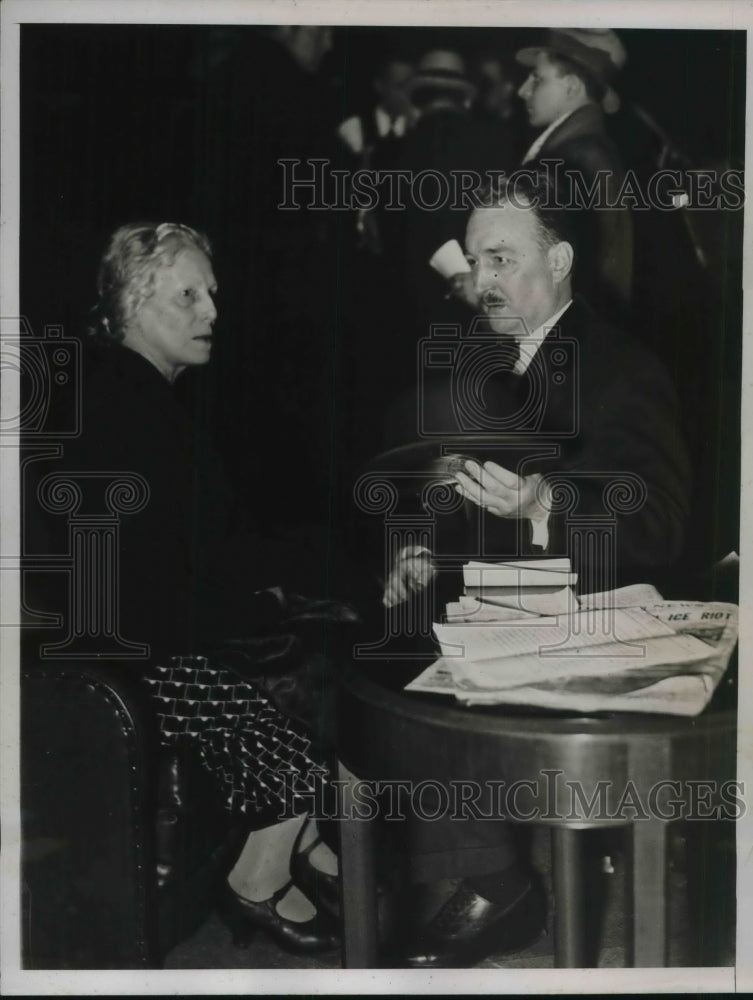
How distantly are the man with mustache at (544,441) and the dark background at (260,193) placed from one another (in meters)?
0.11

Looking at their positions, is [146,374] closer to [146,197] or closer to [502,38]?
[146,197]

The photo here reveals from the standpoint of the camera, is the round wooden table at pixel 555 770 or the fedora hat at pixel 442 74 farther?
the fedora hat at pixel 442 74

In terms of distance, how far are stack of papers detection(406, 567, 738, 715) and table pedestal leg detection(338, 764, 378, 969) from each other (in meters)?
0.34

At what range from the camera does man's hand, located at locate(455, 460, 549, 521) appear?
2207 millimetres

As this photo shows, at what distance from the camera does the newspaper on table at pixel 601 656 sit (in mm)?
2111

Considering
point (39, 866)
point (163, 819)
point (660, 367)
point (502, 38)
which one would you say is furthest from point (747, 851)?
point (502, 38)

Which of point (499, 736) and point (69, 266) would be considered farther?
point (69, 266)

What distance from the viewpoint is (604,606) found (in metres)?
2.20

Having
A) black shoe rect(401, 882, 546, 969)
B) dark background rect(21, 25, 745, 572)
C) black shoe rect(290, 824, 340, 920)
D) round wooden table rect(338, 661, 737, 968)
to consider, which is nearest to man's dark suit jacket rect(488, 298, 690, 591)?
dark background rect(21, 25, 745, 572)

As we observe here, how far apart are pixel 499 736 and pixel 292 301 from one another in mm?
1018

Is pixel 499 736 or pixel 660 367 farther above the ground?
pixel 660 367

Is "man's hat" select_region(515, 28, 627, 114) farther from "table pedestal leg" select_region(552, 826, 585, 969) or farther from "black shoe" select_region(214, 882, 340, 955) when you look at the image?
"black shoe" select_region(214, 882, 340, 955)

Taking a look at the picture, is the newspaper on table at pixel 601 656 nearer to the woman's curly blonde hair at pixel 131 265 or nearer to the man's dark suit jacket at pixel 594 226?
the man's dark suit jacket at pixel 594 226

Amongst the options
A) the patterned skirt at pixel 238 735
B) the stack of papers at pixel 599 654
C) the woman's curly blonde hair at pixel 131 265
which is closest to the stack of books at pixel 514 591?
the stack of papers at pixel 599 654
